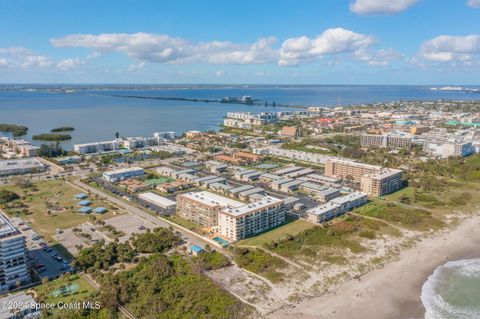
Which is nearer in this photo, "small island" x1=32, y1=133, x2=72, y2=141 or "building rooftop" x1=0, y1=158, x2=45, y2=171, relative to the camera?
"building rooftop" x1=0, y1=158, x2=45, y2=171

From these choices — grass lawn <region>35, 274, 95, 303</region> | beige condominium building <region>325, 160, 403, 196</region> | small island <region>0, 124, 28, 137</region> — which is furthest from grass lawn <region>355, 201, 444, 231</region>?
small island <region>0, 124, 28, 137</region>

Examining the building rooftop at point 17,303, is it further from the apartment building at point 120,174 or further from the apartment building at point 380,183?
the apartment building at point 380,183

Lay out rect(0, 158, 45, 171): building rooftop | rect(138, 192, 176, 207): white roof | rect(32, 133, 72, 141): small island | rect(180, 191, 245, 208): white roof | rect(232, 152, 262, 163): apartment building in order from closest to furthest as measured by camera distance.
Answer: rect(180, 191, 245, 208): white roof, rect(138, 192, 176, 207): white roof, rect(0, 158, 45, 171): building rooftop, rect(232, 152, 262, 163): apartment building, rect(32, 133, 72, 141): small island

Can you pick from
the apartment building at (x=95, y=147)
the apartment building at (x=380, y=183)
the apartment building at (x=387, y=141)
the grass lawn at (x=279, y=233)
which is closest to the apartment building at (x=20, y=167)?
the apartment building at (x=95, y=147)

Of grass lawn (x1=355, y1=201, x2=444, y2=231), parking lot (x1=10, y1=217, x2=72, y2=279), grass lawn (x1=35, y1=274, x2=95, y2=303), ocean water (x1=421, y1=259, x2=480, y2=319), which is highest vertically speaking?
grass lawn (x1=355, y1=201, x2=444, y2=231)

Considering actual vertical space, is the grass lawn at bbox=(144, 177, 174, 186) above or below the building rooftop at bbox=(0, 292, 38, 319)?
above

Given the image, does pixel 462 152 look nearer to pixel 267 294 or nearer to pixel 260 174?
pixel 260 174

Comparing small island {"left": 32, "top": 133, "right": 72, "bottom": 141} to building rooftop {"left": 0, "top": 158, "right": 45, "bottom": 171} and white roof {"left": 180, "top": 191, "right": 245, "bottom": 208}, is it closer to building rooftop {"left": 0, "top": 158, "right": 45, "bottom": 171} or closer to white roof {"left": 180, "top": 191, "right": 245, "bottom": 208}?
building rooftop {"left": 0, "top": 158, "right": 45, "bottom": 171}
